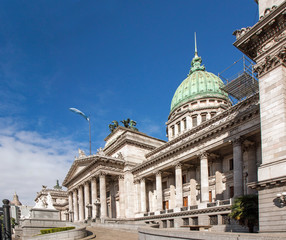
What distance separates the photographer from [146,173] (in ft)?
164

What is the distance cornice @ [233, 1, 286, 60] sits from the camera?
62.7 feet

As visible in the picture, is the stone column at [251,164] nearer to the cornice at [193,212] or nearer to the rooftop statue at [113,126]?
the cornice at [193,212]

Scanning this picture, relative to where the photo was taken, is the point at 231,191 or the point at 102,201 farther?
the point at 102,201

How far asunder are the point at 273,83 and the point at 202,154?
19890 mm

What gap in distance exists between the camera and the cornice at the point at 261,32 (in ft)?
62.7

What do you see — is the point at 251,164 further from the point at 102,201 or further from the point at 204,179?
the point at 102,201

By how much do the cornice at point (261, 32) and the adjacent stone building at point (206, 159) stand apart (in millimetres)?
65

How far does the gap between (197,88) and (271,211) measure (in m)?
54.8

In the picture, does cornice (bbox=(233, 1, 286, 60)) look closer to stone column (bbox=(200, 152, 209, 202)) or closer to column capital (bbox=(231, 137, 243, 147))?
column capital (bbox=(231, 137, 243, 147))

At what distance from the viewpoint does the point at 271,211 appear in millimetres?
17312

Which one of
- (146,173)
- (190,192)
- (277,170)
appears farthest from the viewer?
(146,173)

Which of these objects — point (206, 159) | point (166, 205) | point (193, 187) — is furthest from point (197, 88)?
point (206, 159)

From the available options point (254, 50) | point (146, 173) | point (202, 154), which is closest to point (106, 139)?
point (146, 173)

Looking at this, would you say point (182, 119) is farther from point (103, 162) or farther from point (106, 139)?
point (103, 162)
